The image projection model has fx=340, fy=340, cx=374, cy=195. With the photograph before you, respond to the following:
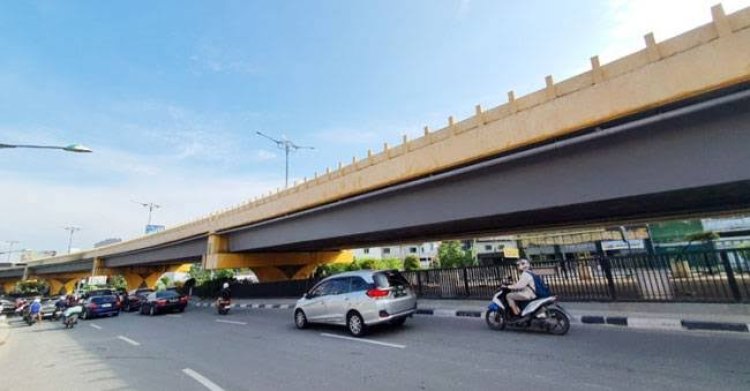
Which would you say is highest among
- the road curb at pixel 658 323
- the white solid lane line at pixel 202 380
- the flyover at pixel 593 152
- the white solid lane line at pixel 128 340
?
the flyover at pixel 593 152

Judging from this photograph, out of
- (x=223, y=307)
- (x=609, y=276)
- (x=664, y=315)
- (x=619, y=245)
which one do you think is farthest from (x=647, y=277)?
(x=619, y=245)

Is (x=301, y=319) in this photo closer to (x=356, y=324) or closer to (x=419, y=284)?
(x=356, y=324)

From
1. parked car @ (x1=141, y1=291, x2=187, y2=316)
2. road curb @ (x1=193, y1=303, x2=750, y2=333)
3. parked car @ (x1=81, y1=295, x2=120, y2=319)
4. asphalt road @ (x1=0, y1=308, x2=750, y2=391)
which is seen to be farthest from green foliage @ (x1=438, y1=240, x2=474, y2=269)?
asphalt road @ (x1=0, y1=308, x2=750, y2=391)

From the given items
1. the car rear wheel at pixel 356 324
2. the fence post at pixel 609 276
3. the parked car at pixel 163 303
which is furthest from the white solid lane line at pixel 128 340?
the fence post at pixel 609 276

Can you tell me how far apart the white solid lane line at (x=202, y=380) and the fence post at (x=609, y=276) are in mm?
9999

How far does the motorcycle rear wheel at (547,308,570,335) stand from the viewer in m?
7.54

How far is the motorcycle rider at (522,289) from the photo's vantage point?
780 centimetres

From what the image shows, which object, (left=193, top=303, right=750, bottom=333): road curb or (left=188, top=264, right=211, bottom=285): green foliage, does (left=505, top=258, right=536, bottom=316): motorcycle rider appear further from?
(left=188, top=264, right=211, bottom=285): green foliage

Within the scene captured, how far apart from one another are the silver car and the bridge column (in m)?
15.5

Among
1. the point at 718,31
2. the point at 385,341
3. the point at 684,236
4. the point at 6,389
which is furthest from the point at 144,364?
the point at 684,236

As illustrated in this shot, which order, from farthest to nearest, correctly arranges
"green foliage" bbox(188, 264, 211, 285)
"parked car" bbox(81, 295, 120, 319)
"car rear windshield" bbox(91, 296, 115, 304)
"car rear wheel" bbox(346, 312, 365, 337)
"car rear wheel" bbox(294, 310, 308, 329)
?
"green foliage" bbox(188, 264, 211, 285) → "car rear windshield" bbox(91, 296, 115, 304) → "parked car" bbox(81, 295, 120, 319) → "car rear wheel" bbox(294, 310, 308, 329) → "car rear wheel" bbox(346, 312, 365, 337)

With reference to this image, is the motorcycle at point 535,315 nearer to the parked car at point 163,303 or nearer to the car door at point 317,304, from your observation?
the car door at point 317,304

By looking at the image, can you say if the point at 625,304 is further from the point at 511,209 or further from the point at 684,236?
the point at 684,236

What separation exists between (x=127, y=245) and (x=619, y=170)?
144ft
